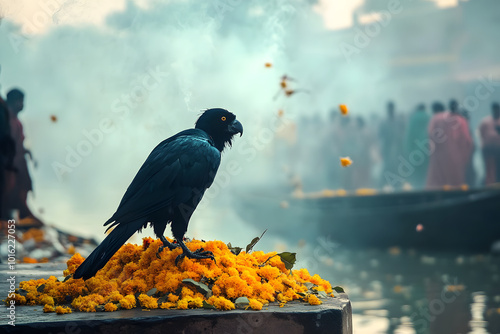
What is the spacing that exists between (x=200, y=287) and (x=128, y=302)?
0.38 meters

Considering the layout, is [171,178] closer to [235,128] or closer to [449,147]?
[235,128]

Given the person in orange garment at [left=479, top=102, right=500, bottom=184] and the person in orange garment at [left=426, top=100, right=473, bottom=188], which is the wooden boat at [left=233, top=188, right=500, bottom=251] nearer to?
the person in orange garment at [left=426, top=100, right=473, bottom=188]

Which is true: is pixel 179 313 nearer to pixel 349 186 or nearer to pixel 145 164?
pixel 145 164

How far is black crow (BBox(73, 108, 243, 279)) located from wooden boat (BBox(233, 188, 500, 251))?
772cm

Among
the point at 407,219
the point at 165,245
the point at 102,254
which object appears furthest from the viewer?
the point at 407,219

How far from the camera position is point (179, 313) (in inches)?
108

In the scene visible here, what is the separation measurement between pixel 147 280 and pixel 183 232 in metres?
0.34

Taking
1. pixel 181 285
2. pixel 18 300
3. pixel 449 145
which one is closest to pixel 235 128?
pixel 181 285

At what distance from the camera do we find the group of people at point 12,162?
7.72 m

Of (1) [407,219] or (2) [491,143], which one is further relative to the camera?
(2) [491,143]

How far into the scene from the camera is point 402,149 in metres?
13.3

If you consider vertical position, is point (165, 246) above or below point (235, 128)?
below

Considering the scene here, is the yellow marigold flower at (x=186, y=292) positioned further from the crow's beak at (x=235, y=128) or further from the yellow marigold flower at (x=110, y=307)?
the crow's beak at (x=235, y=128)

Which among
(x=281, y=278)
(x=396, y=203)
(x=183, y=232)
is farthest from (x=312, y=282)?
(x=396, y=203)
